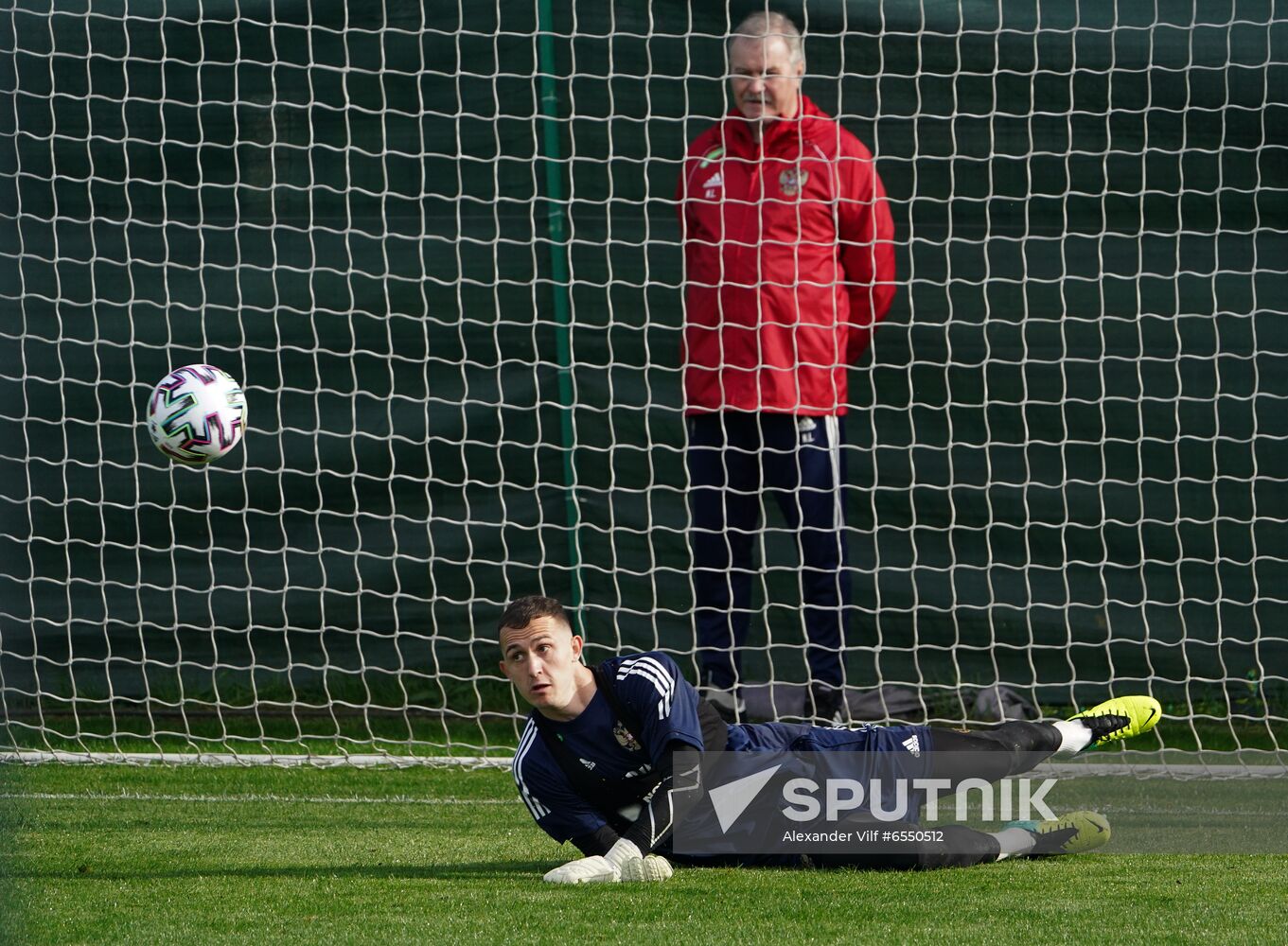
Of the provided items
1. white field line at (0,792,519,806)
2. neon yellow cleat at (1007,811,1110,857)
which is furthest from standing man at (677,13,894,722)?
neon yellow cleat at (1007,811,1110,857)

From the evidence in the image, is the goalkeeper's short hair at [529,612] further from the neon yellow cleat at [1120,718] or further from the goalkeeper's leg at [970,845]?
the neon yellow cleat at [1120,718]

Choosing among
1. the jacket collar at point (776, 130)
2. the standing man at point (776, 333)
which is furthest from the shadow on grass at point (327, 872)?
the jacket collar at point (776, 130)

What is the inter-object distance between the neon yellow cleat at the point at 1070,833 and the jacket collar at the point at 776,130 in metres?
2.70

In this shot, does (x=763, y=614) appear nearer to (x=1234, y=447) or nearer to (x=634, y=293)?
(x=634, y=293)

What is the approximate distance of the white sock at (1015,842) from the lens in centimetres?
395

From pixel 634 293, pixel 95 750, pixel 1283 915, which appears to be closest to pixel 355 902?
pixel 1283 915

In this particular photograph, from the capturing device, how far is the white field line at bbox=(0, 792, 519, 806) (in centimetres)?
509

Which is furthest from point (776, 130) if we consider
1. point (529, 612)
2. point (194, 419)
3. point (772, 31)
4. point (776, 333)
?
point (529, 612)

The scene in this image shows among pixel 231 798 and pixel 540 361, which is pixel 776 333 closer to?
pixel 540 361

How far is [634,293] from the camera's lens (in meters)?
6.66

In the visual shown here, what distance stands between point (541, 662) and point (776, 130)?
2.75 metres

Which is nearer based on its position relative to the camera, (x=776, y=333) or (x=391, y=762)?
(x=391, y=762)

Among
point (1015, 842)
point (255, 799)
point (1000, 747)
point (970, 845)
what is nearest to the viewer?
point (970, 845)

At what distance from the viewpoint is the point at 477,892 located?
3.61 meters
